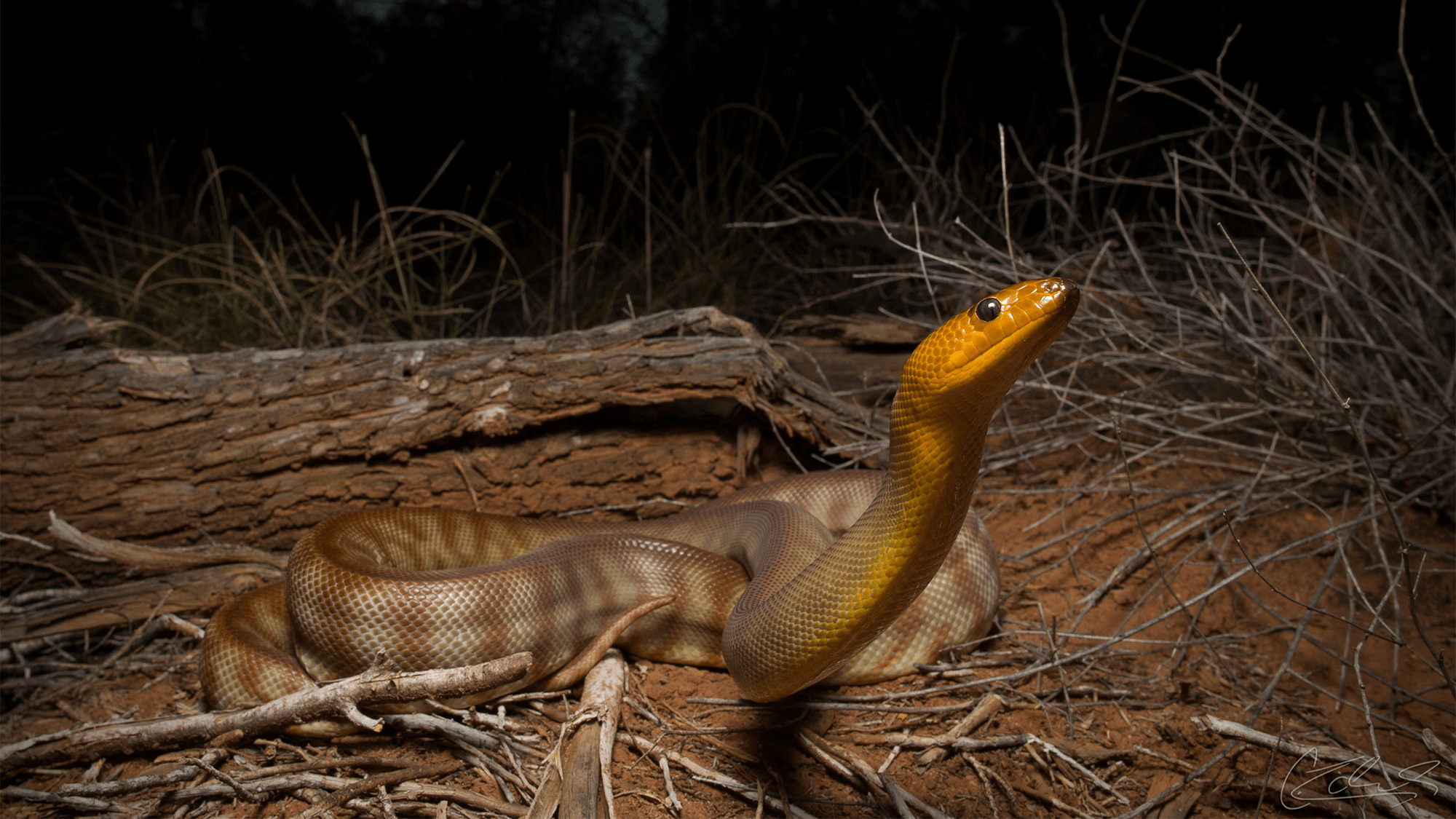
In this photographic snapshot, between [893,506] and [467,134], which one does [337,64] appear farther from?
Result: [893,506]

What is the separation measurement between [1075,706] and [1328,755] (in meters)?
0.58

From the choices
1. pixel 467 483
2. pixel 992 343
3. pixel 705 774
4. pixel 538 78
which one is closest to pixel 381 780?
pixel 705 774

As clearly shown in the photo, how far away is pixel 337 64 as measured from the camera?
272 inches

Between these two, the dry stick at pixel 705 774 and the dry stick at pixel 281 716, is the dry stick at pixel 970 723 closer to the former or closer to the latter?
the dry stick at pixel 705 774

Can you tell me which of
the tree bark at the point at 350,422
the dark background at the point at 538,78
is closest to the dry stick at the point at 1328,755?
the tree bark at the point at 350,422

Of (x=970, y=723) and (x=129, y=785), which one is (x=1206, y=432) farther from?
(x=129, y=785)

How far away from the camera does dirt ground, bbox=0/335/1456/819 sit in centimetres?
182

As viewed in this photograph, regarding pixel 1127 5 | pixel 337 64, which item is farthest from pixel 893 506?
pixel 337 64

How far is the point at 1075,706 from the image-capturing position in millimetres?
2104

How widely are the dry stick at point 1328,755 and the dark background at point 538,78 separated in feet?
16.8

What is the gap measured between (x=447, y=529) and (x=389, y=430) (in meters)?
0.51

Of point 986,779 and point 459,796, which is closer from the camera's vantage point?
point 459,796

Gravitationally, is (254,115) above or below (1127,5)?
below

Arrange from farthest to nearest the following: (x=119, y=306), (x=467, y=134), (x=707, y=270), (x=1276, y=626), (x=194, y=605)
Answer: (x=467, y=134) < (x=707, y=270) < (x=119, y=306) < (x=194, y=605) < (x=1276, y=626)
